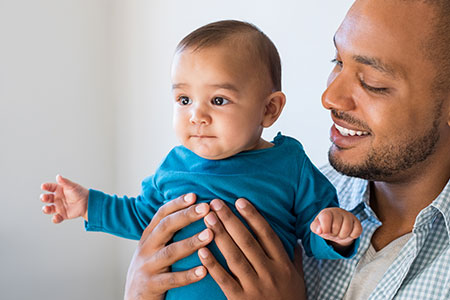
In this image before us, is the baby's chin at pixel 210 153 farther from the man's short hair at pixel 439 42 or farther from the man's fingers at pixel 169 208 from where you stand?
the man's short hair at pixel 439 42

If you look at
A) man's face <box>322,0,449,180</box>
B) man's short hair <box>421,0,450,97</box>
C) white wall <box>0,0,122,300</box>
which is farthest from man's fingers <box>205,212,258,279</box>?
white wall <box>0,0,122,300</box>

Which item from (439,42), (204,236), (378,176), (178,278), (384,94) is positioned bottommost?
(178,278)

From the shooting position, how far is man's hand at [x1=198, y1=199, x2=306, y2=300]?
1269 millimetres

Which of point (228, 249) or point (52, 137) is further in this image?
point (52, 137)

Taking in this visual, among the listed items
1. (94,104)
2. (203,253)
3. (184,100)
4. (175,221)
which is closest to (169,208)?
(175,221)

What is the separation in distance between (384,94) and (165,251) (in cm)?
66

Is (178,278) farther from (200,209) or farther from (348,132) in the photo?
(348,132)

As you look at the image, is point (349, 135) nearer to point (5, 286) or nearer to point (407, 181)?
point (407, 181)

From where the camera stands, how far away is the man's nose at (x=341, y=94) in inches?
53.4

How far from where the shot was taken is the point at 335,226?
1186mm

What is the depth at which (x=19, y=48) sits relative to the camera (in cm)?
247

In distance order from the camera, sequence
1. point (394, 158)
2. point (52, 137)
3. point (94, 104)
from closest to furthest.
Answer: point (394, 158), point (52, 137), point (94, 104)

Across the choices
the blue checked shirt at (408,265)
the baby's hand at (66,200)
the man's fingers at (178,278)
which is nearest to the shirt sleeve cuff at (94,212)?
the baby's hand at (66,200)

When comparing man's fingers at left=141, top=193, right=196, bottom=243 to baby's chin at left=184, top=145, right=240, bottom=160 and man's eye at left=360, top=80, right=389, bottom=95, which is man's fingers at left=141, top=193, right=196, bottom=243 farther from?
man's eye at left=360, top=80, right=389, bottom=95
